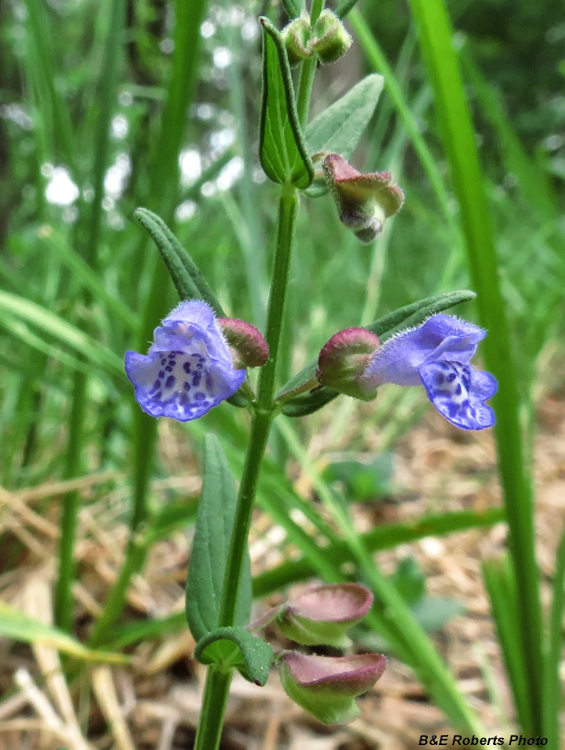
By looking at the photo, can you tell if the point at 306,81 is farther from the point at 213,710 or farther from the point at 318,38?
the point at 213,710

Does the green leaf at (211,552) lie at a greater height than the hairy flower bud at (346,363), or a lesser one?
lesser

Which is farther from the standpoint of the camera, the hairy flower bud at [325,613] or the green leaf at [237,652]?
the hairy flower bud at [325,613]

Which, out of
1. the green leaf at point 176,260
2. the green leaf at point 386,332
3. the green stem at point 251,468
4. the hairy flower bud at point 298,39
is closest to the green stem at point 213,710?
the green stem at point 251,468

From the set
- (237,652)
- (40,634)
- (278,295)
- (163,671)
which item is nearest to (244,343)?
(278,295)

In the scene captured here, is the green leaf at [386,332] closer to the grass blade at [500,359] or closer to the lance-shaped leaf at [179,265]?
the lance-shaped leaf at [179,265]

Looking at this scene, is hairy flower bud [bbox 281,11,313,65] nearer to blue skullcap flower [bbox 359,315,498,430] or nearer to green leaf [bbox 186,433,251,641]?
blue skullcap flower [bbox 359,315,498,430]

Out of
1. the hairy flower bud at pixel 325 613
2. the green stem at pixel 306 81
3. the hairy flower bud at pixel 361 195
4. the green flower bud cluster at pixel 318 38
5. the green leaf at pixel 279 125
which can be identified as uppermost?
the green flower bud cluster at pixel 318 38

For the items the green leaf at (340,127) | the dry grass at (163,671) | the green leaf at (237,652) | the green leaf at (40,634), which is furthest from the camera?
the dry grass at (163,671)
